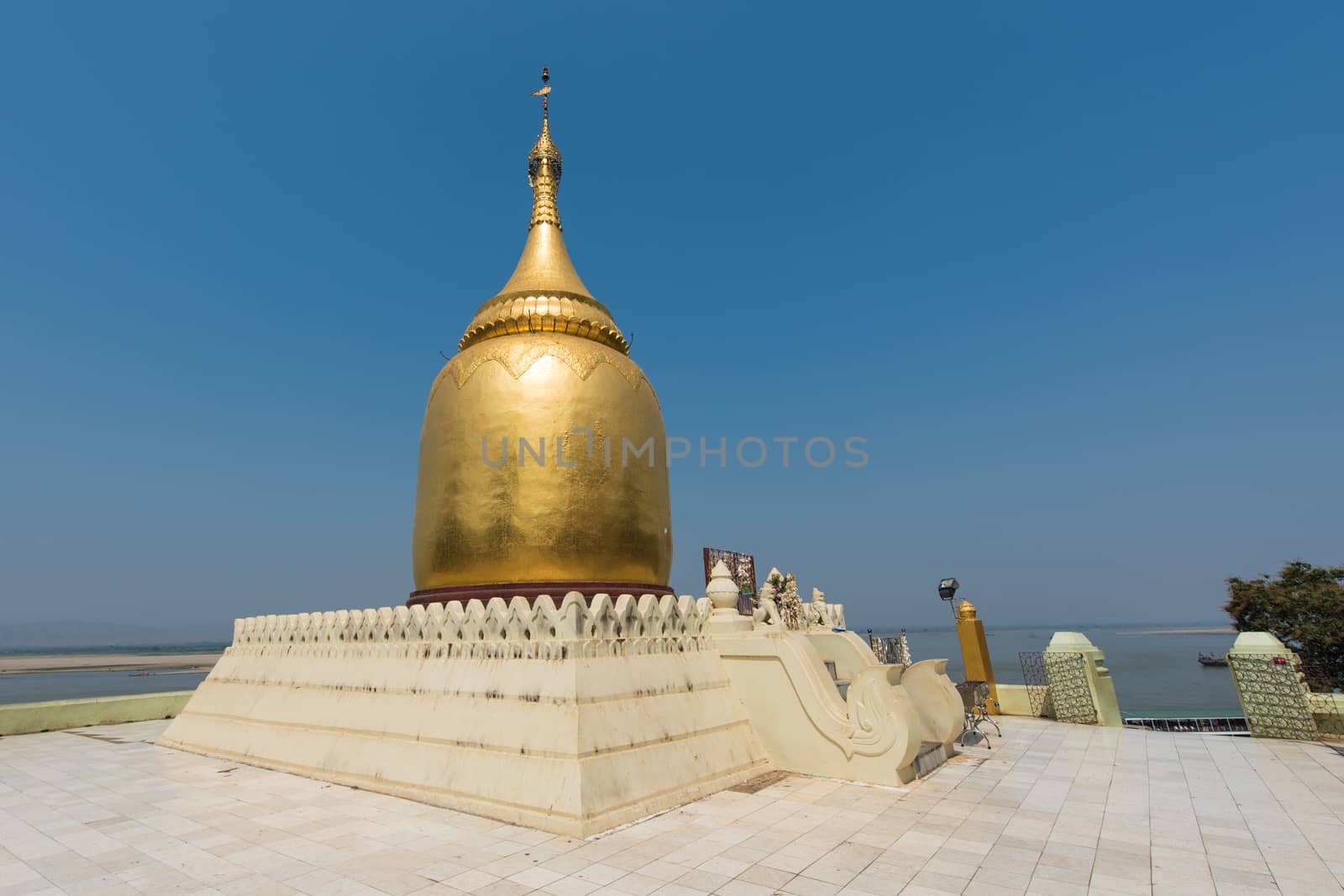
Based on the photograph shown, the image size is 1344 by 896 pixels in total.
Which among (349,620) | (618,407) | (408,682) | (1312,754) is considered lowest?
(1312,754)

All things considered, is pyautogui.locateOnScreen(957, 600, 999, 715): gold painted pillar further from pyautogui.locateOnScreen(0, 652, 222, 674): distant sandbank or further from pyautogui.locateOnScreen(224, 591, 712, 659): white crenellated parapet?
pyautogui.locateOnScreen(0, 652, 222, 674): distant sandbank

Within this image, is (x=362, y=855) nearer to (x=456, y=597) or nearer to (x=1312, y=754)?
(x=456, y=597)

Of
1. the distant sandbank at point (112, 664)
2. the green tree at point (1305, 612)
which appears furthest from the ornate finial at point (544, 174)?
the distant sandbank at point (112, 664)

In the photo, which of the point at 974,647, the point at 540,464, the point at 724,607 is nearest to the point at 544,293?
the point at 540,464

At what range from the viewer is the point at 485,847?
24.3ft

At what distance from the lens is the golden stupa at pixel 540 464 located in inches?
541

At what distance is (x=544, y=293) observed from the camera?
1675cm

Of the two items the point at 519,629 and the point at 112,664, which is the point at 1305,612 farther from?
the point at 112,664

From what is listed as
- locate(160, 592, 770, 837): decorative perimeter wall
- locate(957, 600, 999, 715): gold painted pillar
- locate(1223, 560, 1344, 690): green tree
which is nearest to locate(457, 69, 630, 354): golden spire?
locate(160, 592, 770, 837): decorative perimeter wall

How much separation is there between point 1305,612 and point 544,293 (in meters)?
28.4

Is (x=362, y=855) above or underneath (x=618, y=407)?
underneath

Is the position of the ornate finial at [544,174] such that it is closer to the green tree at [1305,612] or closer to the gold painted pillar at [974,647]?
the gold painted pillar at [974,647]

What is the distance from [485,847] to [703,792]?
3.35 meters

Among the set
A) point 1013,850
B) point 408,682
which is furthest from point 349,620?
point 1013,850
